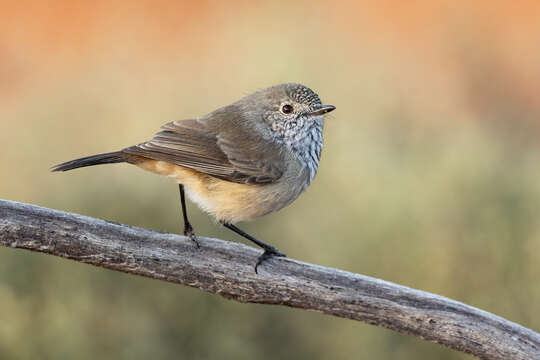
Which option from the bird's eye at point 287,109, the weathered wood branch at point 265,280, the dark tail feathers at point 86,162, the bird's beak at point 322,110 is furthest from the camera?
the bird's eye at point 287,109

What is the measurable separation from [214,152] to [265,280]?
2.66 feet

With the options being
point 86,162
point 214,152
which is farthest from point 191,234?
point 86,162

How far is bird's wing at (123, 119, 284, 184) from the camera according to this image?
366 centimetres

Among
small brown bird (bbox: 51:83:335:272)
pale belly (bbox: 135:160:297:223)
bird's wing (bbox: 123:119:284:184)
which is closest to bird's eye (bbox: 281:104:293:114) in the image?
small brown bird (bbox: 51:83:335:272)

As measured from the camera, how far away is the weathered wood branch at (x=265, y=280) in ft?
10.9

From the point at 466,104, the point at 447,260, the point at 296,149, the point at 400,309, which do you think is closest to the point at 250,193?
the point at 296,149

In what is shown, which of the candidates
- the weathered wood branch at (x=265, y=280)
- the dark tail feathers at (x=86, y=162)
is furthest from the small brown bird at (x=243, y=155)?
the weathered wood branch at (x=265, y=280)

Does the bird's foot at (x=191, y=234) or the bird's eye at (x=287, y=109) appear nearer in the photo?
the bird's foot at (x=191, y=234)

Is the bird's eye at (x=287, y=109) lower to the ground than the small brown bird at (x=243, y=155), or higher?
higher

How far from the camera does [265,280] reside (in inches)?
136

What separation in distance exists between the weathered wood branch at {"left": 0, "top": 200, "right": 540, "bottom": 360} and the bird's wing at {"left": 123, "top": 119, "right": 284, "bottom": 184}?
0.42 metres

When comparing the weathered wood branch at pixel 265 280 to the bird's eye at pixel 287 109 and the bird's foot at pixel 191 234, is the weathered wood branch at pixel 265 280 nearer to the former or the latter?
the bird's foot at pixel 191 234

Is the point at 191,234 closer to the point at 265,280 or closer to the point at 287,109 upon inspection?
the point at 265,280

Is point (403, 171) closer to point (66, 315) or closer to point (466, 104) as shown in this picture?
point (466, 104)
